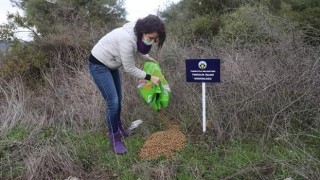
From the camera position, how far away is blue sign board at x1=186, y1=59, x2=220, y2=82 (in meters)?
4.22

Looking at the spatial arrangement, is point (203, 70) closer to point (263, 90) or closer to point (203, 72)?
point (203, 72)

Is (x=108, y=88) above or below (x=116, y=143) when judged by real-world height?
above

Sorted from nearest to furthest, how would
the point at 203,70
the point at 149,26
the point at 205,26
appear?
1. the point at 149,26
2. the point at 203,70
3. the point at 205,26

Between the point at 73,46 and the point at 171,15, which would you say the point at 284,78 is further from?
the point at 171,15

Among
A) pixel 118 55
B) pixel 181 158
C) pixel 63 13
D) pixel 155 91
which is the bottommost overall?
pixel 181 158

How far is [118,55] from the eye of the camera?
162 inches

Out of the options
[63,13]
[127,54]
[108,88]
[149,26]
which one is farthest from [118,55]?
[63,13]

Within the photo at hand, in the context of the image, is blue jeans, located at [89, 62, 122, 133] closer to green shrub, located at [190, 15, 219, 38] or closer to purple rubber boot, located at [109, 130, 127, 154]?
purple rubber boot, located at [109, 130, 127, 154]

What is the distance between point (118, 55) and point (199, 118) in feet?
4.11

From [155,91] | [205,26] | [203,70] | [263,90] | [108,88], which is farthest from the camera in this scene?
[205,26]

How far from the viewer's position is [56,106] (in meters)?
5.84

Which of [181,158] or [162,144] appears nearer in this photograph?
[181,158]

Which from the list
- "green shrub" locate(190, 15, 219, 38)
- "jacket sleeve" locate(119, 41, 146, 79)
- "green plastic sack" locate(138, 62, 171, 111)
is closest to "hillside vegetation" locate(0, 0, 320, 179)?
"green plastic sack" locate(138, 62, 171, 111)

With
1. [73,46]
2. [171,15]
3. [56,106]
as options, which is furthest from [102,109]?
[171,15]
